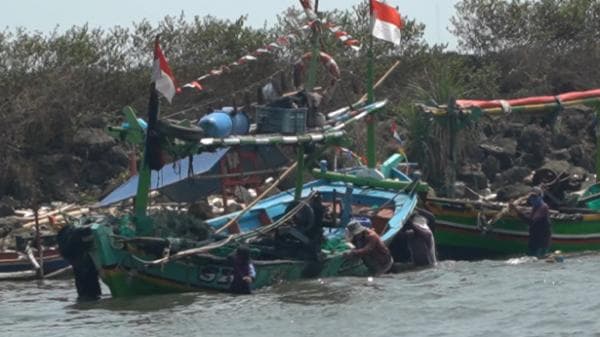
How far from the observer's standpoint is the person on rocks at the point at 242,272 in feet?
80.1

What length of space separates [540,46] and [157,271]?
1118 inches

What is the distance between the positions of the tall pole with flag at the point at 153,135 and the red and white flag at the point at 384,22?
260 inches

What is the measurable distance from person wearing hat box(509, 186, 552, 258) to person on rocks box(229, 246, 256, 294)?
6.86 metres

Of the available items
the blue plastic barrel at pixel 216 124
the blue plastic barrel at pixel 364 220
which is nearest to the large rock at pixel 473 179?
the blue plastic barrel at pixel 364 220

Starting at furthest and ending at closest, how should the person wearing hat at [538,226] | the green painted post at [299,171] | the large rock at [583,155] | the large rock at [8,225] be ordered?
the large rock at [583,155]
the large rock at [8,225]
the person wearing hat at [538,226]
the green painted post at [299,171]

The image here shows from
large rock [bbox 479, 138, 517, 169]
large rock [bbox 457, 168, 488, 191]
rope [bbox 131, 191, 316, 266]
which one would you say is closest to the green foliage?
large rock [bbox 479, 138, 517, 169]

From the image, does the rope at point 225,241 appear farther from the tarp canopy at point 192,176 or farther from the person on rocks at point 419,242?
the person on rocks at point 419,242

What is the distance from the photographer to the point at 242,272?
24.5 metres

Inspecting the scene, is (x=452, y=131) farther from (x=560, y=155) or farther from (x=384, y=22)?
(x=560, y=155)

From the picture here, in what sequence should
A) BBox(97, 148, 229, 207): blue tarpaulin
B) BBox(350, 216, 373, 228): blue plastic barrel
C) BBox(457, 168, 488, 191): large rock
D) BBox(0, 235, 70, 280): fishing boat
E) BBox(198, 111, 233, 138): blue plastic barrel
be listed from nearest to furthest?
BBox(198, 111, 233, 138): blue plastic barrel < BBox(97, 148, 229, 207): blue tarpaulin < BBox(350, 216, 373, 228): blue plastic barrel < BBox(0, 235, 70, 280): fishing boat < BBox(457, 168, 488, 191): large rock

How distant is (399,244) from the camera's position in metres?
28.9

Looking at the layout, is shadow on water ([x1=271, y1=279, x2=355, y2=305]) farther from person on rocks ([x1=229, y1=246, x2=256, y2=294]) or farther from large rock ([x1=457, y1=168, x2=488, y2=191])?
large rock ([x1=457, y1=168, x2=488, y2=191])

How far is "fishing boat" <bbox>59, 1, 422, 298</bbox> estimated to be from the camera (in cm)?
2433

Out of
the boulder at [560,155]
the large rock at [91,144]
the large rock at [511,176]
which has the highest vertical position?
the large rock at [91,144]
